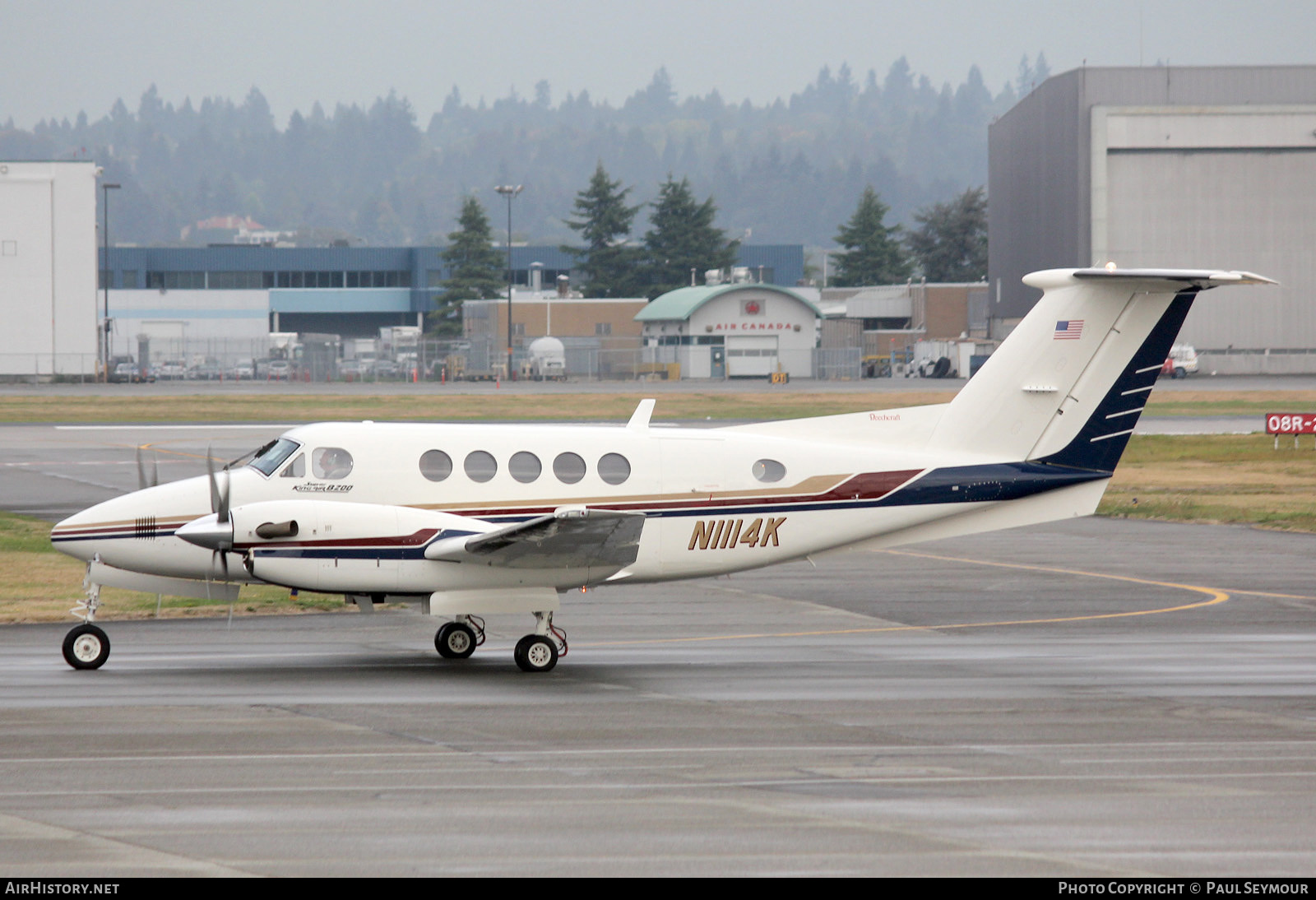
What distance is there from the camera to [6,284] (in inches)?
3541

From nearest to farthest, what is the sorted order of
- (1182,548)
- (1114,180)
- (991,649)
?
(991,649) < (1182,548) < (1114,180)

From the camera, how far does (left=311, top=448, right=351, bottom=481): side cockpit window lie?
15.4 meters

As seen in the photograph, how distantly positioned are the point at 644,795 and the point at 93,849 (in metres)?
3.78

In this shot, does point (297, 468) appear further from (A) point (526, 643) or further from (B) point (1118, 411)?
(B) point (1118, 411)

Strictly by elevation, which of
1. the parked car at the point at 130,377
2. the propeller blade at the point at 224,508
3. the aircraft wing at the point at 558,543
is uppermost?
the parked car at the point at 130,377

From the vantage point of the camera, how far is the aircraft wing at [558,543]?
1424 cm

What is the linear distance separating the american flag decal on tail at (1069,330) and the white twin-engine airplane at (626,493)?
3 centimetres

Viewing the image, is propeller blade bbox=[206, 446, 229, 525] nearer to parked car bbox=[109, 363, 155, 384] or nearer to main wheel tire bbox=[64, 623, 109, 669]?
main wheel tire bbox=[64, 623, 109, 669]

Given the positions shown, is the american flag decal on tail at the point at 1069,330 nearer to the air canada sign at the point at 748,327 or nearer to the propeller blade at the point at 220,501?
the propeller blade at the point at 220,501

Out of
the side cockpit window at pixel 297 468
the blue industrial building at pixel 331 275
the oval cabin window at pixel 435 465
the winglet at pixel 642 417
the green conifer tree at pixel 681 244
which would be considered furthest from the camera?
the blue industrial building at pixel 331 275

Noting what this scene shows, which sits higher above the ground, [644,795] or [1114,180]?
[1114,180]

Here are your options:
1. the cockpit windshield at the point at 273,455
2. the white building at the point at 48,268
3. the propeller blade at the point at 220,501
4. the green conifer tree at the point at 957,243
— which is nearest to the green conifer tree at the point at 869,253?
the green conifer tree at the point at 957,243
